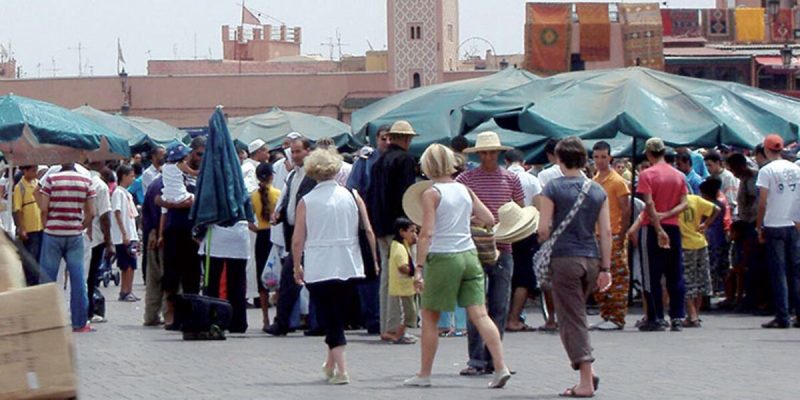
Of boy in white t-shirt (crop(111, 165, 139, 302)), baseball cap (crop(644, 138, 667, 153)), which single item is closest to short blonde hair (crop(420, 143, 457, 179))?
baseball cap (crop(644, 138, 667, 153))

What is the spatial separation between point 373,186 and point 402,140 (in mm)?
499

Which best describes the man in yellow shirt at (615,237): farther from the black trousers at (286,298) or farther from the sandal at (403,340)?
the black trousers at (286,298)

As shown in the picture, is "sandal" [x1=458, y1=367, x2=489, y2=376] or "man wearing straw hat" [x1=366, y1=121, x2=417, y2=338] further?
"man wearing straw hat" [x1=366, y1=121, x2=417, y2=338]

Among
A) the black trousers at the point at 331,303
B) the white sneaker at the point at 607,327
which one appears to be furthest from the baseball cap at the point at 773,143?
the black trousers at the point at 331,303

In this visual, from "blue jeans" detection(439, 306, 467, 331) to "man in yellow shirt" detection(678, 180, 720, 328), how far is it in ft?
7.51

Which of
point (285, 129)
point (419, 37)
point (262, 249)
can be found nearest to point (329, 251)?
point (262, 249)

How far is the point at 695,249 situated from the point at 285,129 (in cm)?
1900

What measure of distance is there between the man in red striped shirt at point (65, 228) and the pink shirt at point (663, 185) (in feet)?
17.0

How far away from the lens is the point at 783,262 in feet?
49.6

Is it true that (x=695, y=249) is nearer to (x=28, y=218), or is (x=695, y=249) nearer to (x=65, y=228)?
(x=65, y=228)

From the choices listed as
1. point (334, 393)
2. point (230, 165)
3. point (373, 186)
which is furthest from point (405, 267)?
point (334, 393)

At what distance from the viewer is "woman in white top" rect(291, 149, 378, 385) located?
437 inches

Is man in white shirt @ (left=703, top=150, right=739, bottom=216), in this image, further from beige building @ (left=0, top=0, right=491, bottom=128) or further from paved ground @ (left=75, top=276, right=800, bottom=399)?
beige building @ (left=0, top=0, right=491, bottom=128)

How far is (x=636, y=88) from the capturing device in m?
18.0
